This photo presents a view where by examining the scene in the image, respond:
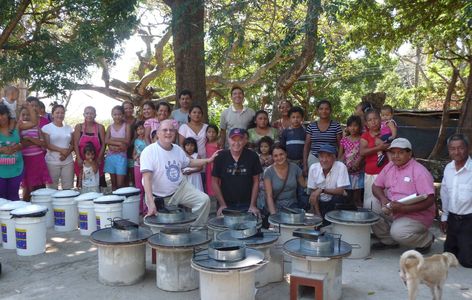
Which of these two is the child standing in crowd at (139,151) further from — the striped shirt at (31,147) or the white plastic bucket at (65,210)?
the striped shirt at (31,147)

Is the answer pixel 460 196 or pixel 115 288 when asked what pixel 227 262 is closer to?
pixel 115 288

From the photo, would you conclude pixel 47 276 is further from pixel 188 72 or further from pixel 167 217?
pixel 188 72

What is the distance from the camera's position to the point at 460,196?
4609mm

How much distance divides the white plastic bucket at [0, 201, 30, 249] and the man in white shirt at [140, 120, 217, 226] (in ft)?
5.31

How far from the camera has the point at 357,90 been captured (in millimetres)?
20234

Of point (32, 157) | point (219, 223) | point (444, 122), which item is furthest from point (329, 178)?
point (444, 122)

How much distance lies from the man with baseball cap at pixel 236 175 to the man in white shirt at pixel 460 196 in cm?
210

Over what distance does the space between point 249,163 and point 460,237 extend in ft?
7.81

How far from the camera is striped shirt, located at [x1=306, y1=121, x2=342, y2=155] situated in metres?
6.15

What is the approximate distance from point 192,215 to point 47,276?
1.53 m

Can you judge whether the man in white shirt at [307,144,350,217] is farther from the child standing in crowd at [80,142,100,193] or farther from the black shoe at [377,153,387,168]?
the child standing in crowd at [80,142,100,193]

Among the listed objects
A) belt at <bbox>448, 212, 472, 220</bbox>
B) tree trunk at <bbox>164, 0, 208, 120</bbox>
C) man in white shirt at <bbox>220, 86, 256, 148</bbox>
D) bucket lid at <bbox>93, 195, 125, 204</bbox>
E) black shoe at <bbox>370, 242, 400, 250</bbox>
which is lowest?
black shoe at <bbox>370, 242, 400, 250</bbox>

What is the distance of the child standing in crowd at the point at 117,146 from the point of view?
6789mm

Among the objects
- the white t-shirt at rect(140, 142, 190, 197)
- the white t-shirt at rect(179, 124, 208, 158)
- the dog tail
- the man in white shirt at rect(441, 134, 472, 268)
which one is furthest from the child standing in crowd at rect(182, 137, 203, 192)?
the dog tail
